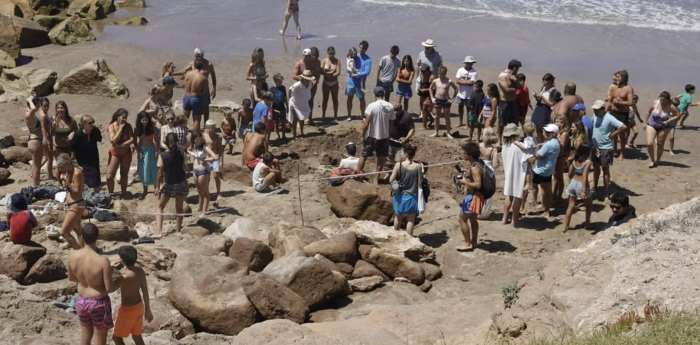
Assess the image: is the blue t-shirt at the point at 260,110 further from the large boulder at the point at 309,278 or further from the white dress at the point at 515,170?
the large boulder at the point at 309,278

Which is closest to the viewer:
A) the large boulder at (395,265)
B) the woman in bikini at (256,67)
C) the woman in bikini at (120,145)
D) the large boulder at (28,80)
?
the large boulder at (395,265)

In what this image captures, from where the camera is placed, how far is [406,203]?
11.9 metres

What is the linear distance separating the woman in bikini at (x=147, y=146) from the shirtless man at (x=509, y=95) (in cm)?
571

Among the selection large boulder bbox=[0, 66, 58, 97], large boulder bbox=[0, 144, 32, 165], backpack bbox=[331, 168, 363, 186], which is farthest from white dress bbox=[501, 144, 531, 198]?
large boulder bbox=[0, 66, 58, 97]

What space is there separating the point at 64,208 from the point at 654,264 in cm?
766

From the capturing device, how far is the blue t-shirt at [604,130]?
13586mm

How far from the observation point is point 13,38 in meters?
21.1

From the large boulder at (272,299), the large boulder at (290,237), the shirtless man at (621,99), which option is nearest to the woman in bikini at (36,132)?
the large boulder at (290,237)

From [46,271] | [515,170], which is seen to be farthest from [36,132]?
[515,170]

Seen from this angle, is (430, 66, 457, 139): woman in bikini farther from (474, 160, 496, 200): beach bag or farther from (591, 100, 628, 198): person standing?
(474, 160, 496, 200): beach bag

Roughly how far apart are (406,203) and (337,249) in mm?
1567

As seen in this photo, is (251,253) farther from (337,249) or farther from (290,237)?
(337,249)

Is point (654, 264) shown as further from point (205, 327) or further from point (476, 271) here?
point (205, 327)

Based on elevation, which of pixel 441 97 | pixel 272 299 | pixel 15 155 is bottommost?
pixel 15 155
